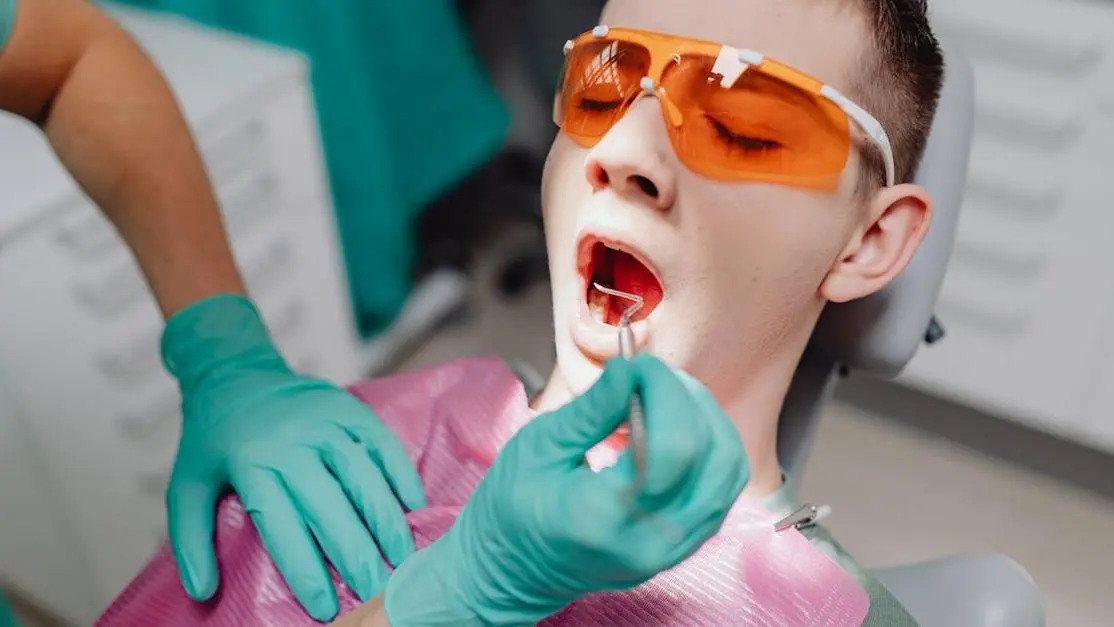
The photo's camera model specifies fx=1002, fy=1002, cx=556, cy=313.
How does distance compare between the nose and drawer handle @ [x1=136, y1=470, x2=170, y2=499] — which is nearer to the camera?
the nose

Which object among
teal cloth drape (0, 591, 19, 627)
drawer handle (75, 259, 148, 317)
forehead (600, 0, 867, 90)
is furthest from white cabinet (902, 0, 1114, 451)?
teal cloth drape (0, 591, 19, 627)

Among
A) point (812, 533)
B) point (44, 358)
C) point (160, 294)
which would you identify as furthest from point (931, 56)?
point (44, 358)

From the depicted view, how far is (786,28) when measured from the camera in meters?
0.93

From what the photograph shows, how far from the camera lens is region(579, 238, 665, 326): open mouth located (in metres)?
0.97

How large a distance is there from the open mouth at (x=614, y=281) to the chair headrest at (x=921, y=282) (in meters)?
0.29

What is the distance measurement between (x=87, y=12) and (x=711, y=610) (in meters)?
0.97

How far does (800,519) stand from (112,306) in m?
1.16

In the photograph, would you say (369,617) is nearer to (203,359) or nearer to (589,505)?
(589,505)

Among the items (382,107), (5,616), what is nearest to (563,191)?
(5,616)

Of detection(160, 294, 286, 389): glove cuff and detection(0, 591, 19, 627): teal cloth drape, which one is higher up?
detection(160, 294, 286, 389): glove cuff

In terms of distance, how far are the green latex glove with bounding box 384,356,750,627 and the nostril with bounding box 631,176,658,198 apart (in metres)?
0.24

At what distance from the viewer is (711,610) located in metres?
0.93

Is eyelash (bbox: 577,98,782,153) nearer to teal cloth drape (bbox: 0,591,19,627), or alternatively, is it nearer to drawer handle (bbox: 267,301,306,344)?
teal cloth drape (bbox: 0,591,19,627)

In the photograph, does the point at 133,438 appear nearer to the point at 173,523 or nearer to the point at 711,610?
the point at 173,523
